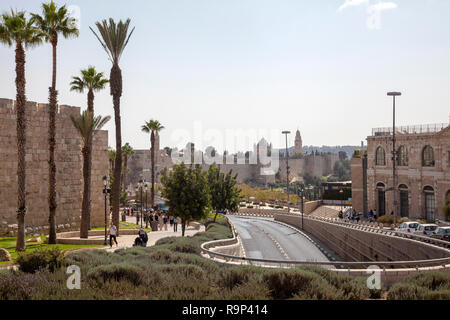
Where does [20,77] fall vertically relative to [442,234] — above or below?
above

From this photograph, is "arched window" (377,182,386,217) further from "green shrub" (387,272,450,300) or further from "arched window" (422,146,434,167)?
"green shrub" (387,272,450,300)

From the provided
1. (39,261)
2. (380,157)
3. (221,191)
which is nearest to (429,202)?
(380,157)

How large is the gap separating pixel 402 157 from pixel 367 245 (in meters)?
20.0

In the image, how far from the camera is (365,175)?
56.5m

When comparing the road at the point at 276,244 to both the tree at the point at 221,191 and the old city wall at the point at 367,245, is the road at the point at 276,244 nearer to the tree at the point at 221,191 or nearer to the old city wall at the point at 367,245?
the old city wall at the point at 367,245

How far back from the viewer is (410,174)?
45.3 meters

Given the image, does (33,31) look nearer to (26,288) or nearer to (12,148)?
(12,148)

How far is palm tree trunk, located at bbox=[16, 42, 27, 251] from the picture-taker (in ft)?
67.1

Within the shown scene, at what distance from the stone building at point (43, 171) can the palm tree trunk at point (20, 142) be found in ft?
20.0

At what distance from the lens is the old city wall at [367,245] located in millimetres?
22047

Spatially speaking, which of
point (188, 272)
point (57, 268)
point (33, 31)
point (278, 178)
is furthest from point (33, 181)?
point (278, 178)

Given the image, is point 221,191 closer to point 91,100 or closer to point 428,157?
point 91,100
